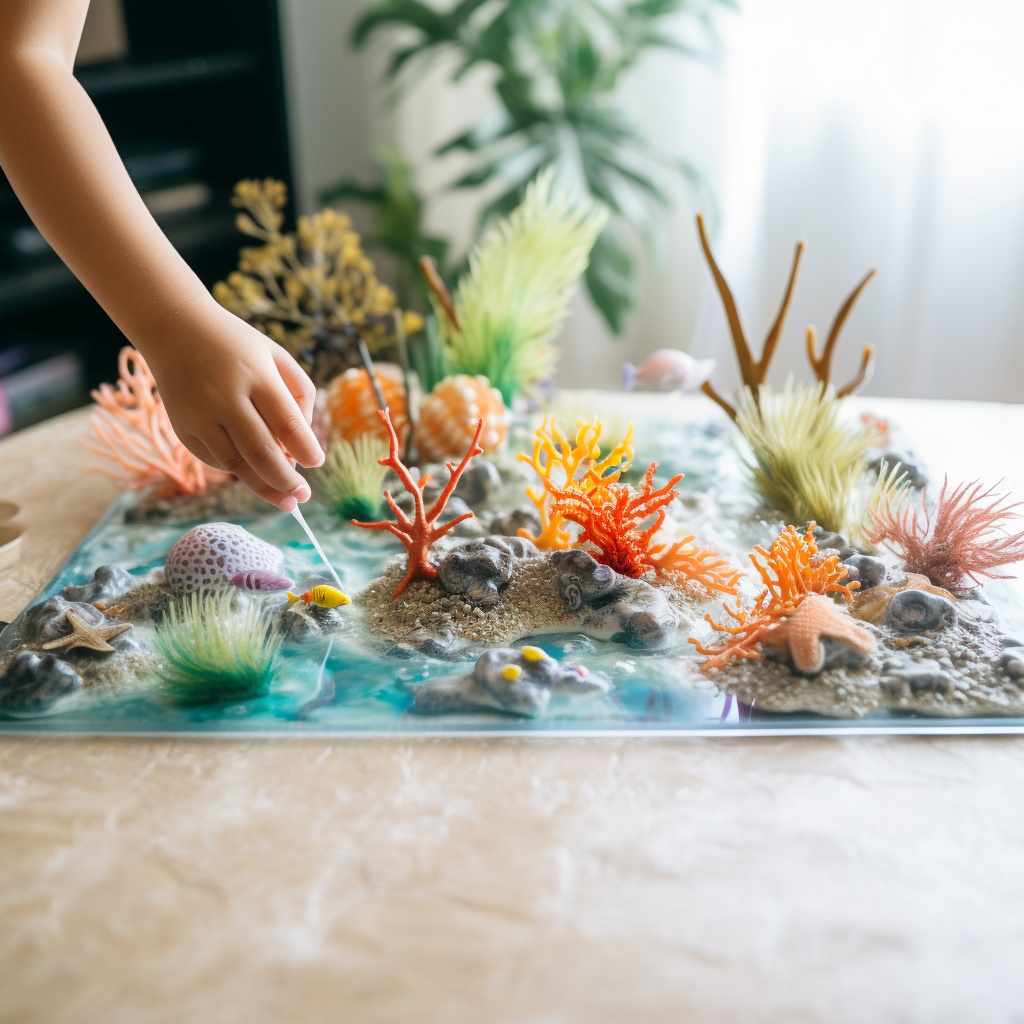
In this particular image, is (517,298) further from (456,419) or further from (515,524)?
(515,524)

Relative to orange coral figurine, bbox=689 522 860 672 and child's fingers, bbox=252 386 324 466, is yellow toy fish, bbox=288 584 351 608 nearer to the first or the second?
child's fingers, bbox=252 386 324 466

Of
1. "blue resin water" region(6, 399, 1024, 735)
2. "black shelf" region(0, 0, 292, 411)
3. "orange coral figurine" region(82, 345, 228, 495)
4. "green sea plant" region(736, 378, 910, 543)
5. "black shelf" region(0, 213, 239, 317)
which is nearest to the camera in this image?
"blue resin water" region(6, 399, 1024, 735)

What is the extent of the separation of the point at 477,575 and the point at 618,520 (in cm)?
12

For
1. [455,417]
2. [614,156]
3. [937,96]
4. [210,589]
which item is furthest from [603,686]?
[937,96]

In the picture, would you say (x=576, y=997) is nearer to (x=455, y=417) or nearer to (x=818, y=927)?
(x=818, y=927)

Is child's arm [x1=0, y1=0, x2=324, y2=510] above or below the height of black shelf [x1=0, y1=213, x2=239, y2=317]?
above

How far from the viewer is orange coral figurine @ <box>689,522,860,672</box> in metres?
0.69

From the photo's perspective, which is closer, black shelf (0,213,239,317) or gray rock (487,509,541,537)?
gray rock (487,509,541,537)

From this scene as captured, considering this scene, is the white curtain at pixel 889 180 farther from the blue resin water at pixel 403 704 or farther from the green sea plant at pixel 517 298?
the blue resin water at pixel 403 704

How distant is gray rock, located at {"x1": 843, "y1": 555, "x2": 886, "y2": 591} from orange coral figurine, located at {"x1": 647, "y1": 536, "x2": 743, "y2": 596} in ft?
0.30

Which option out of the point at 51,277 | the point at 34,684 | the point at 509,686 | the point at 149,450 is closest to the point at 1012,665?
the point at 509,686

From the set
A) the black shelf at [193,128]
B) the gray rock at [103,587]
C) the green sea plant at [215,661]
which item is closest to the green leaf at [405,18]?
the black shelf at [193,128]

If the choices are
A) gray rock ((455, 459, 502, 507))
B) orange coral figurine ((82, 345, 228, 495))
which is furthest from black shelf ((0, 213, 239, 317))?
gray rock ((455, 459, 502, 507))

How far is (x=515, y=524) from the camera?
2.89 ft
